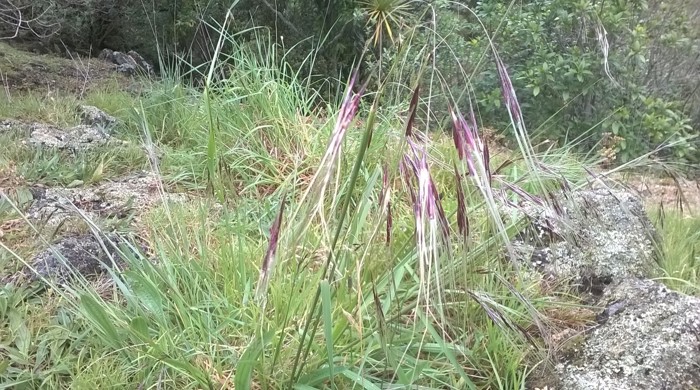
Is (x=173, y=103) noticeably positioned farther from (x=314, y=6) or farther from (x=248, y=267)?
(x=314, y=6)

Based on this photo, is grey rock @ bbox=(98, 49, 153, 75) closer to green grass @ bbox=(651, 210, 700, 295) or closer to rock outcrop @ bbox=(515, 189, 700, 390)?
green grass @ bbox=(651, 210, 700, 295)

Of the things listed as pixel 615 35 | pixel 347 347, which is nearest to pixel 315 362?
pixel 347 347

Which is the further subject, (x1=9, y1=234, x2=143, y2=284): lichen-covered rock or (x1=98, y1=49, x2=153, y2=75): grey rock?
(x1=98, y1=49, x2=153, y2=75): grey rock

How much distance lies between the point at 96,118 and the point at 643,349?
3383 mm

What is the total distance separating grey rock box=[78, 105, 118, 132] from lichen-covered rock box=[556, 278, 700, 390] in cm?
305

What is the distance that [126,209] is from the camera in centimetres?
242

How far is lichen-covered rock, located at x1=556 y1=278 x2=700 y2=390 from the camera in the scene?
1.50m

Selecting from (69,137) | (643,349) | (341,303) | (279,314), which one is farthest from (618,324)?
(69,137)

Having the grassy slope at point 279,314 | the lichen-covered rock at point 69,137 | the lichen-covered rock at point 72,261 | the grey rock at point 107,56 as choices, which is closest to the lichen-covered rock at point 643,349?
the grassy slope at point 279,314

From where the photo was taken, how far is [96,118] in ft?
12.5

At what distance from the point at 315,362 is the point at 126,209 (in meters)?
1.32

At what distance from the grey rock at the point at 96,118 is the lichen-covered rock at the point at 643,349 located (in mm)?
3046

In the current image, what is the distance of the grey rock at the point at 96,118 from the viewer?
3.76 meters

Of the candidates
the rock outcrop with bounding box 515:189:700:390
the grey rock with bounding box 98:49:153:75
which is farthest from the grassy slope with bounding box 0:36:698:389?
the grey rock with bounding box 98:49:153:75
